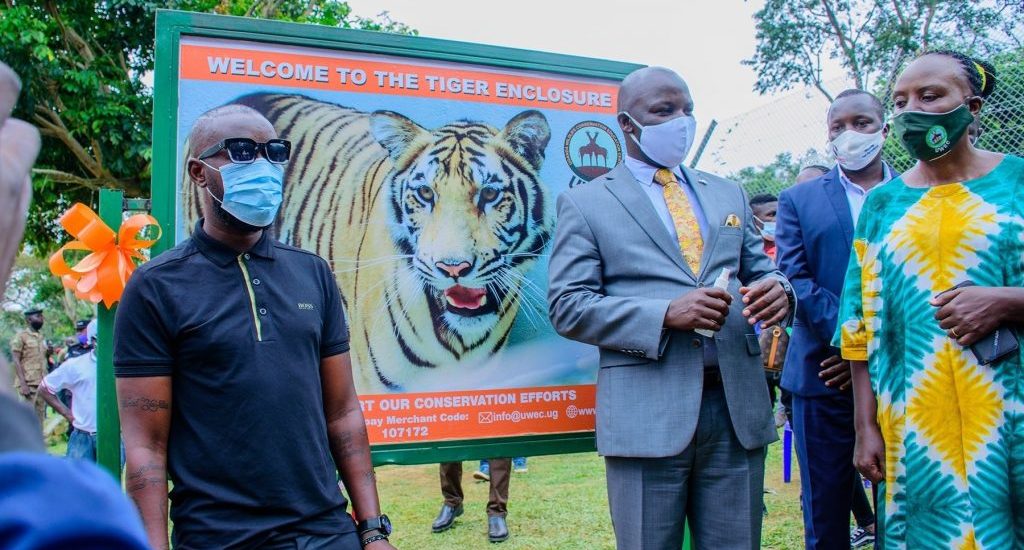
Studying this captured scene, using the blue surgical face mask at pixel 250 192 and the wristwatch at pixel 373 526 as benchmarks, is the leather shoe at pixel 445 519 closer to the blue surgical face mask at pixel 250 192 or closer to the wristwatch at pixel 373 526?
the wristwatch at pixel 373 526

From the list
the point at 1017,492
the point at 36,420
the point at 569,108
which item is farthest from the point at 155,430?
the point at 1017,492

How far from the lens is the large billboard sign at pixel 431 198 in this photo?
10.3 ft

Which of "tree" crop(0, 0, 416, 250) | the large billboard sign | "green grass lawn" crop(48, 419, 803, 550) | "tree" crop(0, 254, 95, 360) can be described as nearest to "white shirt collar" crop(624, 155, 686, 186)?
the large billboard sign

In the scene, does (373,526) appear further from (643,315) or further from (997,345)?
(997,345)

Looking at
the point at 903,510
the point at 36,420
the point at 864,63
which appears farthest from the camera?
the point at 864,63

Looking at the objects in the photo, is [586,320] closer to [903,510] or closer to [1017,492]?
[903,510]

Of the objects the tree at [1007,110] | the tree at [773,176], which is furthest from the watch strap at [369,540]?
the tree at [773,176]

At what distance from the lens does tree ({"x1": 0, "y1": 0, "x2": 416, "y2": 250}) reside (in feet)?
37.2

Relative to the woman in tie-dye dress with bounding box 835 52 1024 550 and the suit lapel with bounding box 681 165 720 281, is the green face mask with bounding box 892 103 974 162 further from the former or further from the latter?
the suit lapel with bounding box 681 165 720 281

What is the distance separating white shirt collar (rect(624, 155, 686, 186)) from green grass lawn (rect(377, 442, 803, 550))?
2.94m

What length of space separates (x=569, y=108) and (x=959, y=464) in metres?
1.98

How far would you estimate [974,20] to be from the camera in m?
14.8

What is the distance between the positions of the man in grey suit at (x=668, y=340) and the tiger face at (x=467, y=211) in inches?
17.5

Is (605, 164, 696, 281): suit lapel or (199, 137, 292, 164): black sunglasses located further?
(605, 164, 696, 281): suit lapel
